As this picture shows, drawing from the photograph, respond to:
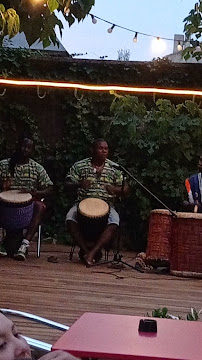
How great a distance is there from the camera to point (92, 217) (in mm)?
6703

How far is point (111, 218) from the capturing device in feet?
22.4

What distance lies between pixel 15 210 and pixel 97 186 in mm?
807

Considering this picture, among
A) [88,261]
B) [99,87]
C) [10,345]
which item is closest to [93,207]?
[88,261]

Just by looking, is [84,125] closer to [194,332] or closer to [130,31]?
[130,31]

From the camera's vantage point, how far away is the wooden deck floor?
4312mm

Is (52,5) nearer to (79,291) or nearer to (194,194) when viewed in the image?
(79,291)

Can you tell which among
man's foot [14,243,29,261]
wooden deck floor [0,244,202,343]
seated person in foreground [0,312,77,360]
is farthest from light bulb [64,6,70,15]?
man's foot [14,243,29,261]

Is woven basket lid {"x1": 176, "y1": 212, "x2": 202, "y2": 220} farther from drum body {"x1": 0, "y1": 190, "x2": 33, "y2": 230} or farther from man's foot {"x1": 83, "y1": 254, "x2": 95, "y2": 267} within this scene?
drum body {"x1": 0, "y1": 190, "x2": 33, "y2": 230}

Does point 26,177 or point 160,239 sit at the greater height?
point 26,177

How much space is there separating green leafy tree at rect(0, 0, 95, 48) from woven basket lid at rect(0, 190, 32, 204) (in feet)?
14.3

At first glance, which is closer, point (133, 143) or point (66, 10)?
point (66, 10)

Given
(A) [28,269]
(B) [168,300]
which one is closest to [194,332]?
(B) [168,300]

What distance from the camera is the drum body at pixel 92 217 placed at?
6.70m

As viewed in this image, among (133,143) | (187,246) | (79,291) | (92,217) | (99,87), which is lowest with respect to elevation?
(79,291)
